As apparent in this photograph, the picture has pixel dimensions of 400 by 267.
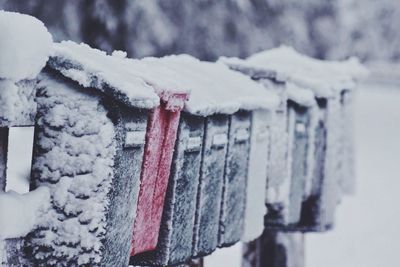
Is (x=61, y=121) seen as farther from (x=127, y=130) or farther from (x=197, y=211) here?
(x=197, y=211)

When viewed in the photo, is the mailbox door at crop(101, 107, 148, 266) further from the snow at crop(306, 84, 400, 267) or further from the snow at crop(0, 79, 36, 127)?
the snow at crop(306, 84, 400, 267)

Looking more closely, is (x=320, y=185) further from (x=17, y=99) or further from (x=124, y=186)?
(x=17, y=99)

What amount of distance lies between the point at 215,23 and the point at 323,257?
7.32m

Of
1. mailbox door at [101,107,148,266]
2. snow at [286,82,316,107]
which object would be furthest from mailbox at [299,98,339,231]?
mailbox door at [101,107,148,266]

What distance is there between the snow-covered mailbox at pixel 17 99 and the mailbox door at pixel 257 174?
5.85ft

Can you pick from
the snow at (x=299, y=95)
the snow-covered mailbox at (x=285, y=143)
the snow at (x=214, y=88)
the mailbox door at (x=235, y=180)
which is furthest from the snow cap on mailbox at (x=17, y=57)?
the snow at (x=299, y=95)

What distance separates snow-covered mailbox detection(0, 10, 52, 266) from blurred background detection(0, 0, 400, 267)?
16.3 ft

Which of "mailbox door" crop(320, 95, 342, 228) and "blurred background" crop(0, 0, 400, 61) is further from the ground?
"blurred background" crop(0, 0, 400, 61)

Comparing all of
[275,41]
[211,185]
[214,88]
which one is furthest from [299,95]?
[275,41]

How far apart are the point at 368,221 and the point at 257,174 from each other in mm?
5767

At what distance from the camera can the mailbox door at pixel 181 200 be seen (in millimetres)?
3520

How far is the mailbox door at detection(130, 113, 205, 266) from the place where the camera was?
11.5 ft

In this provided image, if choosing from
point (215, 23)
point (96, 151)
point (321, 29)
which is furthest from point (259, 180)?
point (321, 29)

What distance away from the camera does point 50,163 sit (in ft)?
9.62
